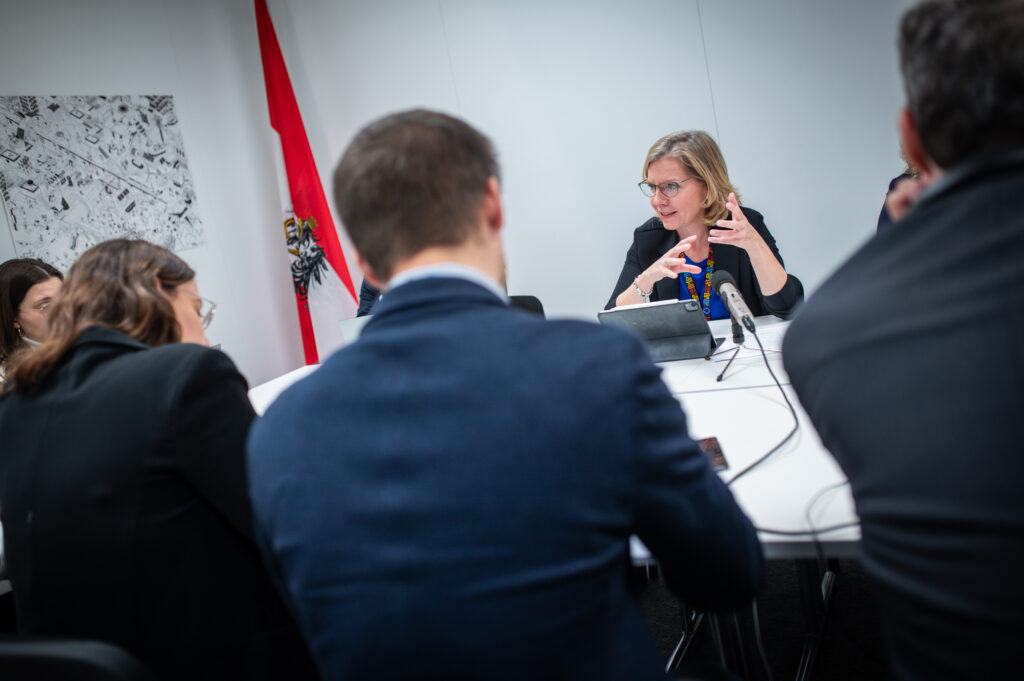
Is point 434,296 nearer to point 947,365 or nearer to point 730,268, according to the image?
point 947,365

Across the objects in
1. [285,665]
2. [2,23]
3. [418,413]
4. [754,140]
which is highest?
[2,23]

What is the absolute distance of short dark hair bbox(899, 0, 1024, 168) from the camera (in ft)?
2.24

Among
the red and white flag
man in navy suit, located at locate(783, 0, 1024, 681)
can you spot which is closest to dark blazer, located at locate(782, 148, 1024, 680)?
man in navy suit, located at locate(783, 0, 1024, 681)

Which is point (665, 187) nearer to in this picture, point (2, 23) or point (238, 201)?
point (238, 201)

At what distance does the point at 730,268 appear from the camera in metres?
2.69

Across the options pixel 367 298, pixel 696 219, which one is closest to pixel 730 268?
Result: pixel 696 219

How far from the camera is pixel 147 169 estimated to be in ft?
11.7

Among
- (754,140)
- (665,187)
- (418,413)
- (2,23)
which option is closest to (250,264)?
(2,23)

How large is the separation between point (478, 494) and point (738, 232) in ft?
6.11

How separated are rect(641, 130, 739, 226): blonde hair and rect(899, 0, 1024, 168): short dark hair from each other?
75.7 inches

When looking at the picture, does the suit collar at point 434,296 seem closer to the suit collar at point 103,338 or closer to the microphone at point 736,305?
the suit collar at point 103,338

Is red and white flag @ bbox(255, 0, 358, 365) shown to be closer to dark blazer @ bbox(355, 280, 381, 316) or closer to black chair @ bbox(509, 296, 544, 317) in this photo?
dark blazer @ bbox(355, 280, 381, 316)

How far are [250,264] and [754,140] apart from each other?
2800 millimetres

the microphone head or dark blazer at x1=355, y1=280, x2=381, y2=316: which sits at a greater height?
dark blazer at x1=355, y1=280, x2=381, y2=316
